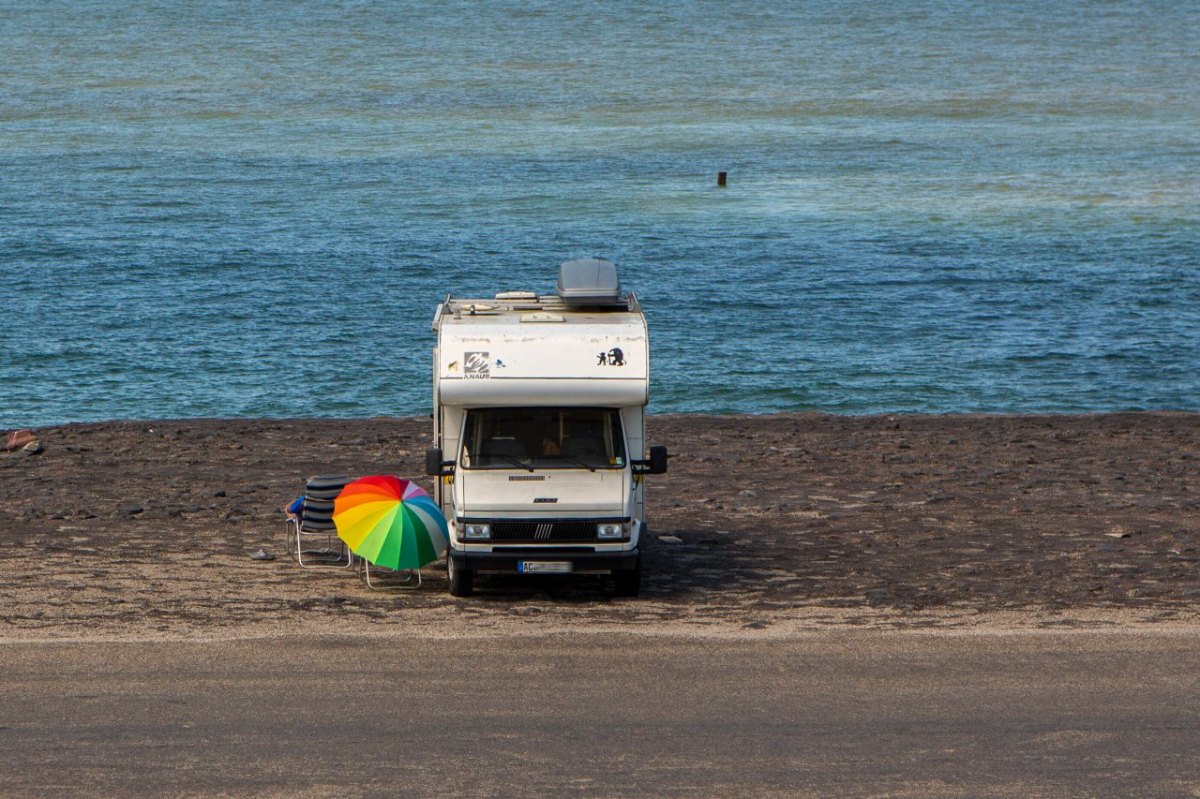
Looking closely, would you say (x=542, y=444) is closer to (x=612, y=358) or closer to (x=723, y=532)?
(x=612, y=358)

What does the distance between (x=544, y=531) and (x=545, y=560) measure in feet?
1.13

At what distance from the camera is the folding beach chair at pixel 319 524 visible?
786 inches

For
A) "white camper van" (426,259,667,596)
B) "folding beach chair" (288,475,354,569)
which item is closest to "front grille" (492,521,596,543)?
"white camper van" (426,259,667,596)

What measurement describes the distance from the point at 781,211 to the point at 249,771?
190ft

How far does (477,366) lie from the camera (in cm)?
1775

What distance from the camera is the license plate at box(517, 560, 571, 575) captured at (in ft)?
58.8

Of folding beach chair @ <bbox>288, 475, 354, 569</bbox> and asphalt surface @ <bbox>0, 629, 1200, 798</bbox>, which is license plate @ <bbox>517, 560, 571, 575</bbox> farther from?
folding beach chair @ <bbox>288, 475, 354, 569</bbox>

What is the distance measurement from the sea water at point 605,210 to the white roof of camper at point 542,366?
70.6 feet

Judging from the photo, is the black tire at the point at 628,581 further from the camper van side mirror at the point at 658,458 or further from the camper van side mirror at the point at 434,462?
the camper van side mirror at the point at 434,462

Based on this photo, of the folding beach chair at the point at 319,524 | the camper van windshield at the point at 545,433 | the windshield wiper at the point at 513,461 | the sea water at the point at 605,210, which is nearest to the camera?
the windshield wiper at the point at 513,461

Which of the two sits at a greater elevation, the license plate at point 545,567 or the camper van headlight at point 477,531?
the camper van headlight at point 477,531

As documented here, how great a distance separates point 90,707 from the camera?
46.9 ft

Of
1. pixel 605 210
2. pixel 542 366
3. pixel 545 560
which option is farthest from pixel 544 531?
pixel 605 210

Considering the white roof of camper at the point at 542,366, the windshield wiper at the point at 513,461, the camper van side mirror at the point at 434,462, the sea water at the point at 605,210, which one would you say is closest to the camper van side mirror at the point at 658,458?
the white roof of camper at the point at 542,366
